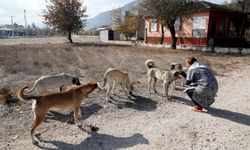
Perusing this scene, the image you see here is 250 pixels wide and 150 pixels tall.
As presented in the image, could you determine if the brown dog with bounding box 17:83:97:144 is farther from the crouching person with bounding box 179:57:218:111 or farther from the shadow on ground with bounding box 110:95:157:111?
the crouching person with bounding box 179:57:218:111

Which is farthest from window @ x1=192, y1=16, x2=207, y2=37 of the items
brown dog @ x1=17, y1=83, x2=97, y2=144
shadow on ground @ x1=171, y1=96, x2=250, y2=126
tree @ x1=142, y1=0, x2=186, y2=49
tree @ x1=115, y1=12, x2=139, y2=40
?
brown dog @ x1=17, y1=83, x2=97, y2=144

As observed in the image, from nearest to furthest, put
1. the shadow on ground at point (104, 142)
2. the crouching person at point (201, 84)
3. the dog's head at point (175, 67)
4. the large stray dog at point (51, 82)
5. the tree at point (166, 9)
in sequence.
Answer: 1. the shadow on ground at point (104, 142)
2. the crouching person at point (201, 84)
3. the large stray dog at point (51, 82)
4. the dog's head at point (175, 67)
5. the tree at point (166, 9)

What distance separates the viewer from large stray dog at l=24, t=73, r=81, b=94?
796 cm

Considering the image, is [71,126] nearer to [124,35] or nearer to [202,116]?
[202,116]

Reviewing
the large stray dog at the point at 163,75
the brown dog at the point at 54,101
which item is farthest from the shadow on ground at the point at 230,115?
the brown dog at the point at 54,101

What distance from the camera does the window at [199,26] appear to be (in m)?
27.0

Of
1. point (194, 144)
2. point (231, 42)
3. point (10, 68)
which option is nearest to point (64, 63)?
point (10, 68)

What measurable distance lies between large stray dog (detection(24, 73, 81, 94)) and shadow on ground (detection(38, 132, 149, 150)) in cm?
228

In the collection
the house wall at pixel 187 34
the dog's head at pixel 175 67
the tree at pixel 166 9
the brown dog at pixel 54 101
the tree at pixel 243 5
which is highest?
the tree at pixel 243 5

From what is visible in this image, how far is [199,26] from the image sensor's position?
27531mm

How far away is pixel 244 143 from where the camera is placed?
5695 mm

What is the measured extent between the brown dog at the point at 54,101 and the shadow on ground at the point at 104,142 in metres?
0.59

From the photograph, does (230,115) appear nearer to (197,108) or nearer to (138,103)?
(197,108)

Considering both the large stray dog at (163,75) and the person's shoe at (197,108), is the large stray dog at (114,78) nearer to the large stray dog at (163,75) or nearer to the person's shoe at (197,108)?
the large stray dog at (163,75)
